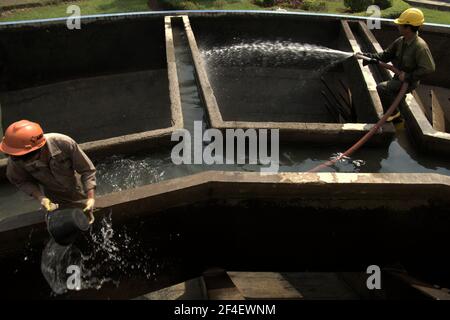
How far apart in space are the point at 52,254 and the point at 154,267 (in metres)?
1.43

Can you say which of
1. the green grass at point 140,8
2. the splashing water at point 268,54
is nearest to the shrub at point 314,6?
the green grass at point 140,8

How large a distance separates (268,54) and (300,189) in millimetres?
6122

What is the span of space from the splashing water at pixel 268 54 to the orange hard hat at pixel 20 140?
22.4ft

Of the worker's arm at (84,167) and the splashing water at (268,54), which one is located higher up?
the splashing water at (268,54)

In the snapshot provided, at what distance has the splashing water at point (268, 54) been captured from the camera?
9.64 m

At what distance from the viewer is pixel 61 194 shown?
13.5 ft

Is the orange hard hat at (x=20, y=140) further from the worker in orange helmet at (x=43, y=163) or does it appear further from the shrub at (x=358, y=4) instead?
the shrub at (x=358, y=4)

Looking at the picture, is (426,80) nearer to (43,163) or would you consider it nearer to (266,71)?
(266,71)

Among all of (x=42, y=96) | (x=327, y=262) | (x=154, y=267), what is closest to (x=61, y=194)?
(x=154, y=267)

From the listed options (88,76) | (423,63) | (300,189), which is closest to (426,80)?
(423,63)

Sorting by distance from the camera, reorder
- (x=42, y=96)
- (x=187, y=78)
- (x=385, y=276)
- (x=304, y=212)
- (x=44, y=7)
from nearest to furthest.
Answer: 1. (x=304, y=212)
2. (x=385, y=276)
3. (x=187, y=78)
4. (x=42, y=96)
5. (x=44, y=7)

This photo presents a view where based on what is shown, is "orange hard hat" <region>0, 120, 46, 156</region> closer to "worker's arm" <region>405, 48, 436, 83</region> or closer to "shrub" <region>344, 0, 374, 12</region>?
"worker's arm" <region>405, 48, 436, 83</region>

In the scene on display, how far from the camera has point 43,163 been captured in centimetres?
368
